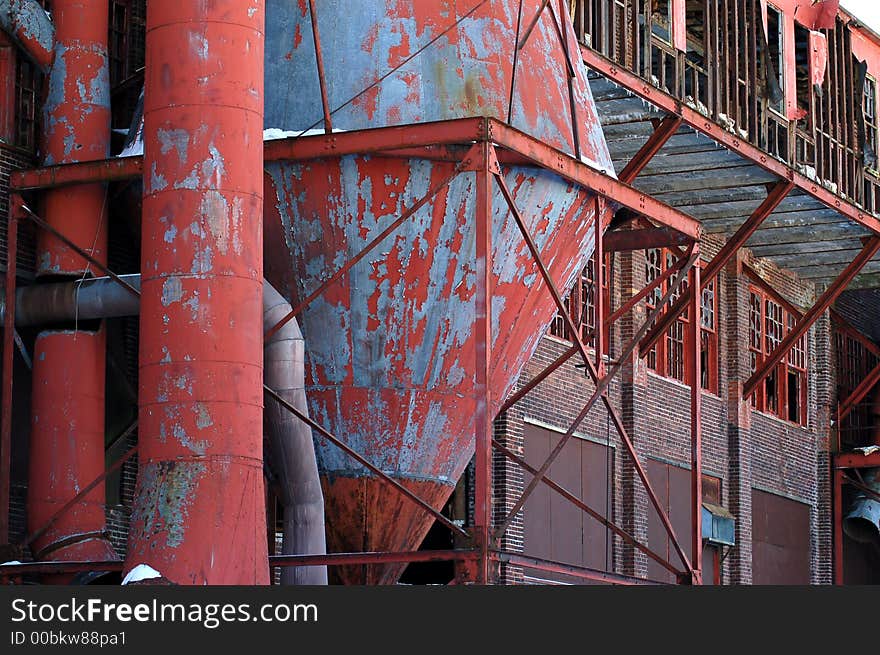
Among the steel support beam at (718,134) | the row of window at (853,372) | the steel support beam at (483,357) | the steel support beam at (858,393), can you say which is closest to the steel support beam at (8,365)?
the steel support beam at (483,357)

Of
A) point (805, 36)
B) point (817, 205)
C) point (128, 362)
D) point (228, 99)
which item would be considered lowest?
point (128, 362)

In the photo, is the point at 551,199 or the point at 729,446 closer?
the point at 551,199

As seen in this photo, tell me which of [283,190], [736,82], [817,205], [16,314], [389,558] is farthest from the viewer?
[817,205]

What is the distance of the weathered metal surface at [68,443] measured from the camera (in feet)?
54.5

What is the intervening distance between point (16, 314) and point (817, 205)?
14.4m

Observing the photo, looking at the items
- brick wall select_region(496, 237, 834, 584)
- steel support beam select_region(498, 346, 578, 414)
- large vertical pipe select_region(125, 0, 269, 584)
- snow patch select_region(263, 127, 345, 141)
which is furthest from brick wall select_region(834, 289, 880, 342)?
large vertical pipe select_region(125, 0, 269, 584)

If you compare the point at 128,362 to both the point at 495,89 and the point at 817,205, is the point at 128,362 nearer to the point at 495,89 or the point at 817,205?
the point at 495,89

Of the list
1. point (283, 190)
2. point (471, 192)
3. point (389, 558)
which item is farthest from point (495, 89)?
point (389, 558)

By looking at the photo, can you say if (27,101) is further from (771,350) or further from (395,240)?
(771,350)

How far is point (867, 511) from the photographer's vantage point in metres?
31.8

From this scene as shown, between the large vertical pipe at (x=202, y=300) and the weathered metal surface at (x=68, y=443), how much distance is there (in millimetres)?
2301

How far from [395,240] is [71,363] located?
3388 millimetres

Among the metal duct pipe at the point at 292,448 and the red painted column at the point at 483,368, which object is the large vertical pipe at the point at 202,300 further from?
the red painted column at the point at 483,368

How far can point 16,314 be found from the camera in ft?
56.0
